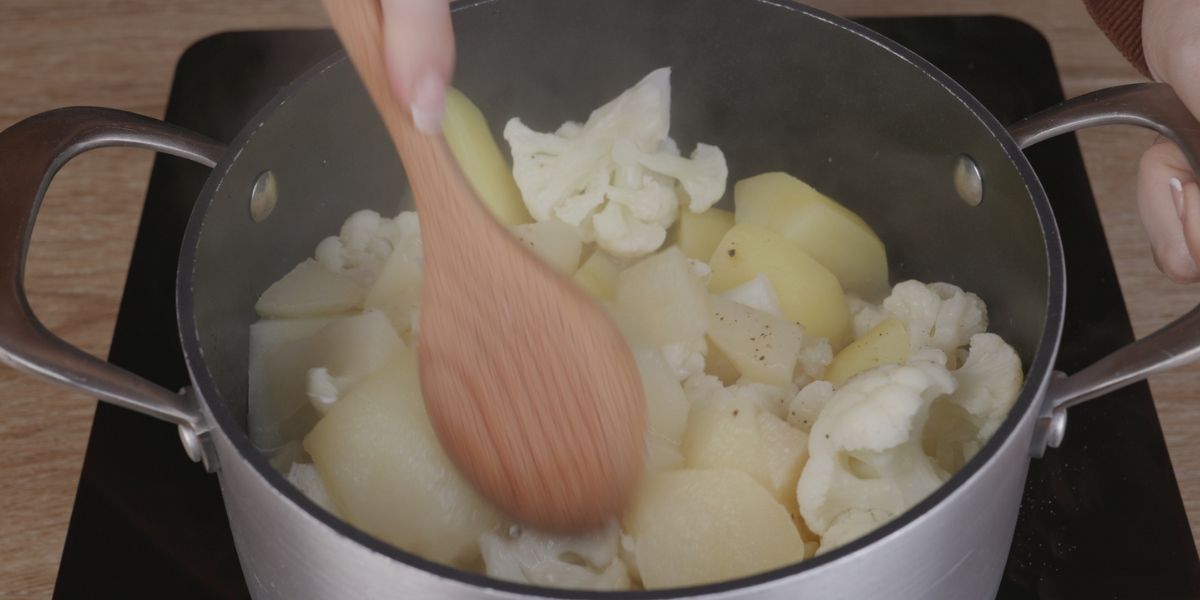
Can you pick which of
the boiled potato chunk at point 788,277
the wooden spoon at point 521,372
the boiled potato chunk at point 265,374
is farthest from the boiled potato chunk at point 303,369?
the boiled potato chunk at point 788,277

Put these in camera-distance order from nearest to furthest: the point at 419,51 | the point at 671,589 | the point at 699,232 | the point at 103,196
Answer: the point at 671,589 < the point at 419,51 < the point at 699,232 < the point at 103,196

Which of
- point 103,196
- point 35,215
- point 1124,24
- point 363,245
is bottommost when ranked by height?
point 103,196

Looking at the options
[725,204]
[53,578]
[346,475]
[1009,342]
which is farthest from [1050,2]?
[53,578]

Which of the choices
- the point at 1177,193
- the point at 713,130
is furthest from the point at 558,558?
the point at 1177,193

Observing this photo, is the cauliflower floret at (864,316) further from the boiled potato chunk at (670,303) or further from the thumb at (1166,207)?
the thumb at (1166,207)

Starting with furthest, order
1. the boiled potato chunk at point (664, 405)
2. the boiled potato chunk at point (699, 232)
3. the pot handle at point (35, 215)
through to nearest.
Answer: the boiled potato chunk at point (699, 232), the boiled potato chunk at point (664, 405), the pot handle at point (35, 215)

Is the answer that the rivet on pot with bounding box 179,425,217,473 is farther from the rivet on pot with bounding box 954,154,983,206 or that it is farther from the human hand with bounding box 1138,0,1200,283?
the human hand with bounding box 1138,0,1200,283

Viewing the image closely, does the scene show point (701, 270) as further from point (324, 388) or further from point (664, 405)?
point (324, 388)
